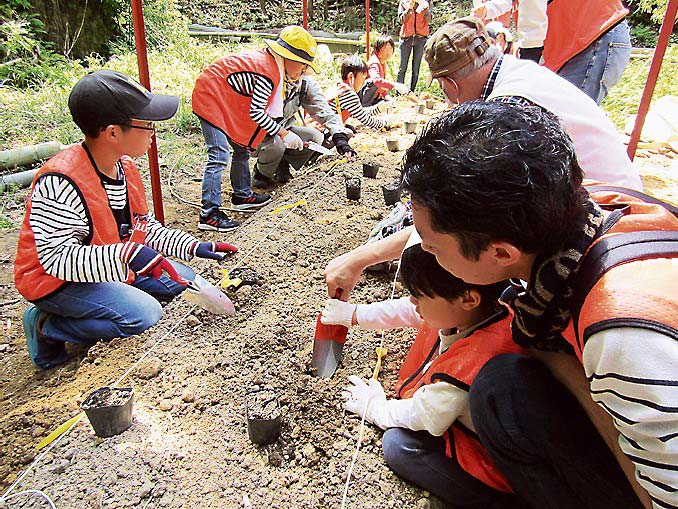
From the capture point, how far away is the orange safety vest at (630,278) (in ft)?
2.65

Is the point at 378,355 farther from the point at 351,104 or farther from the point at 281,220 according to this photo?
the point at 351,104

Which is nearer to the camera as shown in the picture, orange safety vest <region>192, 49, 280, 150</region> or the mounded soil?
the mounded soil

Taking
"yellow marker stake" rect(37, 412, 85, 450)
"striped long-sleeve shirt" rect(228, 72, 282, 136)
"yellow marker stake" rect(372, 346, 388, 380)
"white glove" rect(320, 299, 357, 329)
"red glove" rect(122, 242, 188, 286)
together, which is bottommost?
"yellow marker stake" rect(37, 412, 85, 450)

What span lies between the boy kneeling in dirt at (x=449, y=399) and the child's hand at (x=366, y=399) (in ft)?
0.35

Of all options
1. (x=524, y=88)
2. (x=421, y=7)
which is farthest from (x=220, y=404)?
(x=421, y=7)

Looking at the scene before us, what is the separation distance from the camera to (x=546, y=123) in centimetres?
99

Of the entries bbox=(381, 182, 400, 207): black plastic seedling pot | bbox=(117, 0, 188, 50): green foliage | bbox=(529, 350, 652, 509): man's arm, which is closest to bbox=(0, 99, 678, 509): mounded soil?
bbox=(381, 182, 400, 207): black plastic seedling pot

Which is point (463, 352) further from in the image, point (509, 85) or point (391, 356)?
point (509, 85)

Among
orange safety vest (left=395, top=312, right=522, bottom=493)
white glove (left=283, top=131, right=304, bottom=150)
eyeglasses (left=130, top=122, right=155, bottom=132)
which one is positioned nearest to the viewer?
orange safety vest (left=395, top=312, right=522, bottom=493)

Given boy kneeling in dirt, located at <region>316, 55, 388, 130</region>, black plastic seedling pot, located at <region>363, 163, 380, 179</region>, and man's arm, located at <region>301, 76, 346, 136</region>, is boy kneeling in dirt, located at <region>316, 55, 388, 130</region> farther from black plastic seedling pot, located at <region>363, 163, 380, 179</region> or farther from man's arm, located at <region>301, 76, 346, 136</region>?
black plastic seedling pot, located at <region>363, 163, 380, 179</region>

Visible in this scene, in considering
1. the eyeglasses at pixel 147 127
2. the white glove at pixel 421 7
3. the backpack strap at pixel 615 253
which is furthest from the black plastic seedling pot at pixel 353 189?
the white glove at pixel 421 7

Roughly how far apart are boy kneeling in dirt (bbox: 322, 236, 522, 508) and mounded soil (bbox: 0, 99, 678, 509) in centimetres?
11

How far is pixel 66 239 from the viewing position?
2.07 meters

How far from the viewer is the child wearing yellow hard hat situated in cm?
373
